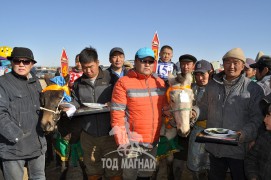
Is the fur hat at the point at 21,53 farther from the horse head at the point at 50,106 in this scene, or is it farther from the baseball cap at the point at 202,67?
the baseball cap at the point at 202,67

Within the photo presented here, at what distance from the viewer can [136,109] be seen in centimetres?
312

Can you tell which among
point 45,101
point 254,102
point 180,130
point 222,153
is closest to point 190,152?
point 222,153

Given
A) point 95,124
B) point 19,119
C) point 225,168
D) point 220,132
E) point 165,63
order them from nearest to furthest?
point 220,132 < point 19,119 < point 225,168 < point 95,124 < point 165,63

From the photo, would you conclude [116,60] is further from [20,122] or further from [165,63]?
[20,122]

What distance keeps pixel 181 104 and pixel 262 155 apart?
1.08 m

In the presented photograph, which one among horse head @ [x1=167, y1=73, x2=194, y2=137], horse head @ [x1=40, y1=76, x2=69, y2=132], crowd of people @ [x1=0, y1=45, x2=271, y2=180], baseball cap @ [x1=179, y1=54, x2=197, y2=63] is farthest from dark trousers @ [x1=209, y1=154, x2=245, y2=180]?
horse head @ [x1=40, y1=76, x2=69, y2=132]

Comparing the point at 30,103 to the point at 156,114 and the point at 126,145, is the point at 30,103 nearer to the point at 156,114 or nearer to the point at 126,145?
the point at 126,145

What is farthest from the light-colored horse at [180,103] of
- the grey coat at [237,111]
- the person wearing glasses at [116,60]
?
the person wearing glasses at [116,60]

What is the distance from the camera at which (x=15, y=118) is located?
9.64 feet

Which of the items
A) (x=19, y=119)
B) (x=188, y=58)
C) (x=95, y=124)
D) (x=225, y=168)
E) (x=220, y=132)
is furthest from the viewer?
(x=188, y=58)

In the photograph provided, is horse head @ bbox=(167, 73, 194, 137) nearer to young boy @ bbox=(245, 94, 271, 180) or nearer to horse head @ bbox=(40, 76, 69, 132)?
young boy @ bbox=(245, 94, 271, 180)

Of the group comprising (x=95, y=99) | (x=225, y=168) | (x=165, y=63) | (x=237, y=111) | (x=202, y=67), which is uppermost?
(x=165, y=63)

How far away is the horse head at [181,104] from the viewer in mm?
2912

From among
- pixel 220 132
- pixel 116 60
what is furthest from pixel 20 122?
pixel 116 60
